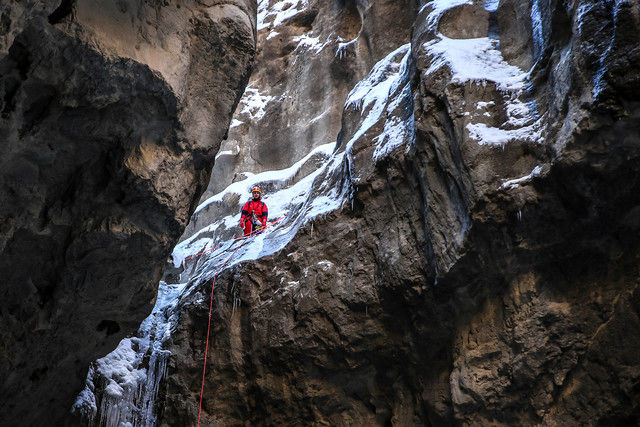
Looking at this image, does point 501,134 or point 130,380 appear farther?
point 130,380

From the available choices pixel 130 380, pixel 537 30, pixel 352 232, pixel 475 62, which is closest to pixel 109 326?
pixel 130 380

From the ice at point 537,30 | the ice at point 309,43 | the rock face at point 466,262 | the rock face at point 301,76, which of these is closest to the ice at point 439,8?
the rock face at point 466,262

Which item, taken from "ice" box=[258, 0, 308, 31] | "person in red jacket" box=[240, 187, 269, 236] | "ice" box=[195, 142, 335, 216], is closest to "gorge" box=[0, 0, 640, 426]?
"person in red jacket" box=[240, 187, 269, 236]

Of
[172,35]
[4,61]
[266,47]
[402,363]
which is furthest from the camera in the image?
[266,47]

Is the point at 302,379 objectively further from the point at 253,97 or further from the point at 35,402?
the point at 253,97

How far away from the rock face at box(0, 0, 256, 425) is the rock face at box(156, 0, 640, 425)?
210 centimetres

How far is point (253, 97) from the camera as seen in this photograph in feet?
70.0

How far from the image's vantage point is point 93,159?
5883mm

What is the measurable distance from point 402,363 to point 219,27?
17.5 ft

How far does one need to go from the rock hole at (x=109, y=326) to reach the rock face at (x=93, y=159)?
19 millimetres

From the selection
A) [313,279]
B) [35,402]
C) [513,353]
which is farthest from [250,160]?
[513,353]

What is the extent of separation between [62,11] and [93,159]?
1.63m

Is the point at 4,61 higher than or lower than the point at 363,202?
lower

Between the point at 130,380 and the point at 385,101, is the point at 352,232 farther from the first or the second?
the point at 130,380
